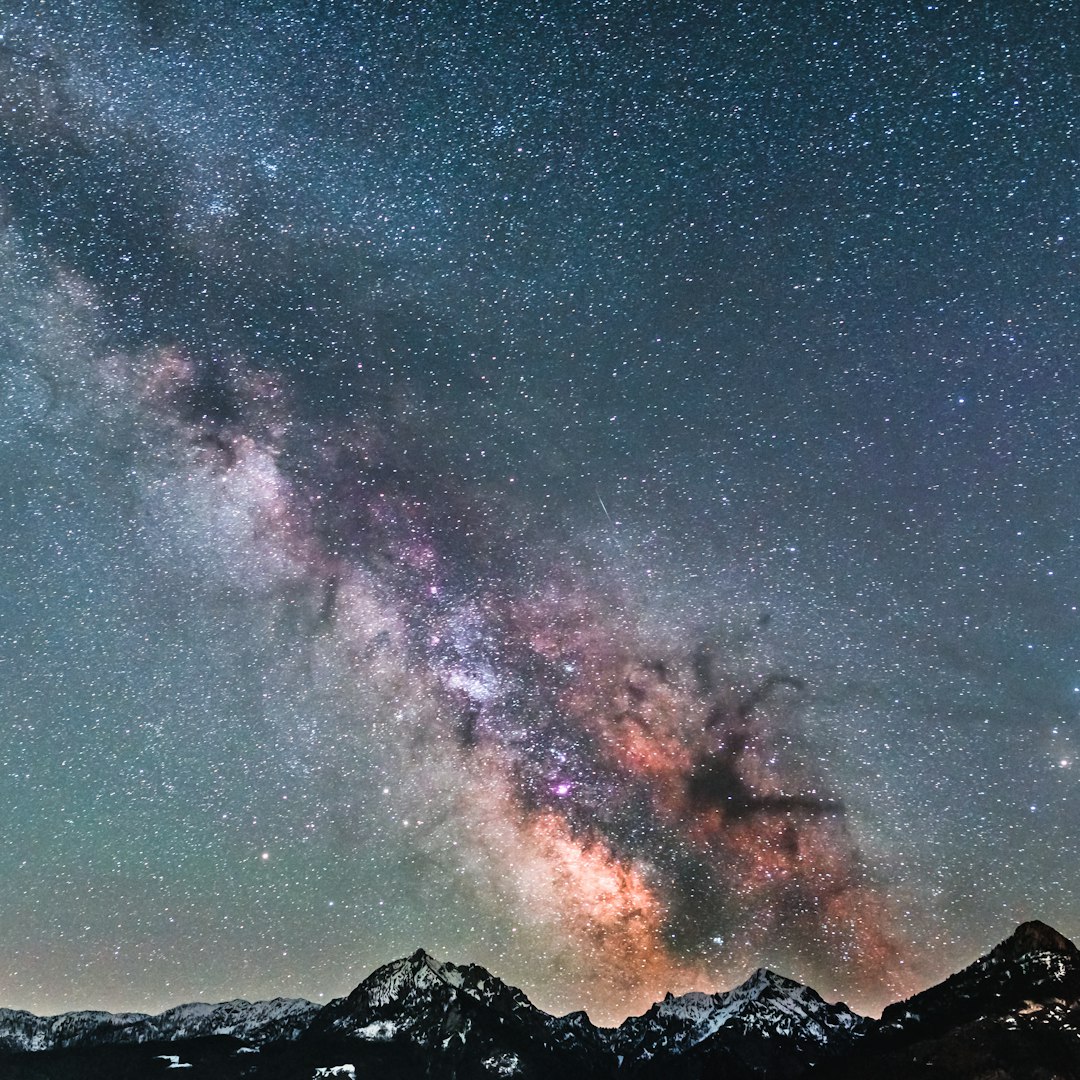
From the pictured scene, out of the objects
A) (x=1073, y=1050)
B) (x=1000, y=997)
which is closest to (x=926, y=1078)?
(x=1073, y=1050)

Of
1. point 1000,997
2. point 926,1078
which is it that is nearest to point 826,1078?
point 926,1078

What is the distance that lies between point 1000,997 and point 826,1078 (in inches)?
2126

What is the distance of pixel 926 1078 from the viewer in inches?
6467

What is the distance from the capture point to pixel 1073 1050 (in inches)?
6250

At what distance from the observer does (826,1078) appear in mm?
190500

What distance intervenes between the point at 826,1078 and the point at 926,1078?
35028 mm

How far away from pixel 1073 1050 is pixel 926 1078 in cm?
3167

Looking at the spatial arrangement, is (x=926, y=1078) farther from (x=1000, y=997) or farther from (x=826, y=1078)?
(x=1000, y=997)

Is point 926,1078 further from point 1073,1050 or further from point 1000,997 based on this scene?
point 1000,997

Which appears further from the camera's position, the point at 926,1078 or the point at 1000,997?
the point at 1000,997

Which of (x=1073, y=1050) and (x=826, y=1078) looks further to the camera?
(x=826, y=1078)

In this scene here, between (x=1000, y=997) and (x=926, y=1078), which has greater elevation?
(x=1000, y=997)

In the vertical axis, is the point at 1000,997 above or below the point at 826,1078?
above
